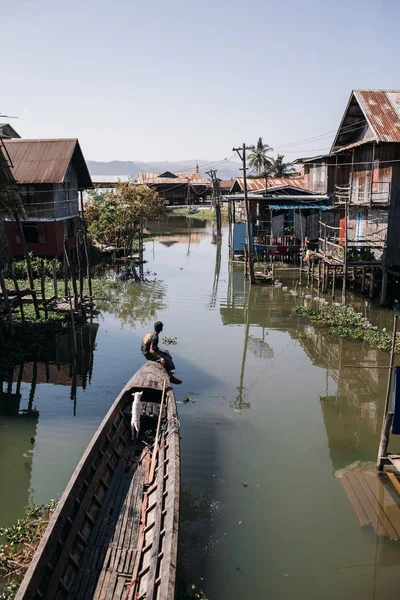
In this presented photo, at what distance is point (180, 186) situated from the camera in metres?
68.4

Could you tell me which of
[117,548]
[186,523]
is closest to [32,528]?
[117,548]

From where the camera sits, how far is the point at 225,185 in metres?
75.8

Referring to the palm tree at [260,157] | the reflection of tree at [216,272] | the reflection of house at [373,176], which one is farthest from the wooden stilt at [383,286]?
the palm tree at [260,157]

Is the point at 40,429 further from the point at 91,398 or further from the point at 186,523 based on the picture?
the point at 186,523

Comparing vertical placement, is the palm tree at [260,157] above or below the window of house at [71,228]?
above

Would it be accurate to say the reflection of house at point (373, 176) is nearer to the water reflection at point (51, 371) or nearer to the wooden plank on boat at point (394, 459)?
the water reflection at point (51, 371)

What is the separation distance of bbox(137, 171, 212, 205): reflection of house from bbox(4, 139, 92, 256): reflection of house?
39655 mm

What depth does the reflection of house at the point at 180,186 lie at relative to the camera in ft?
221

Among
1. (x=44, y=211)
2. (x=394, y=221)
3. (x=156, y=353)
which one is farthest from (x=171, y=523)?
(x=44, y=211)

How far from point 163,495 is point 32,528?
2206 millimetres

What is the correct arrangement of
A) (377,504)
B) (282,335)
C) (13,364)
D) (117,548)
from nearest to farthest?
(117,548) → (377,504) → (13,364) → (282,335)

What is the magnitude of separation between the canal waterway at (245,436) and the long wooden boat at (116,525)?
2.98 feet

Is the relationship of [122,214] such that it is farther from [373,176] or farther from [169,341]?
A: [169,341]

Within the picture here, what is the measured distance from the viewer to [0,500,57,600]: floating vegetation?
22.0 ft
